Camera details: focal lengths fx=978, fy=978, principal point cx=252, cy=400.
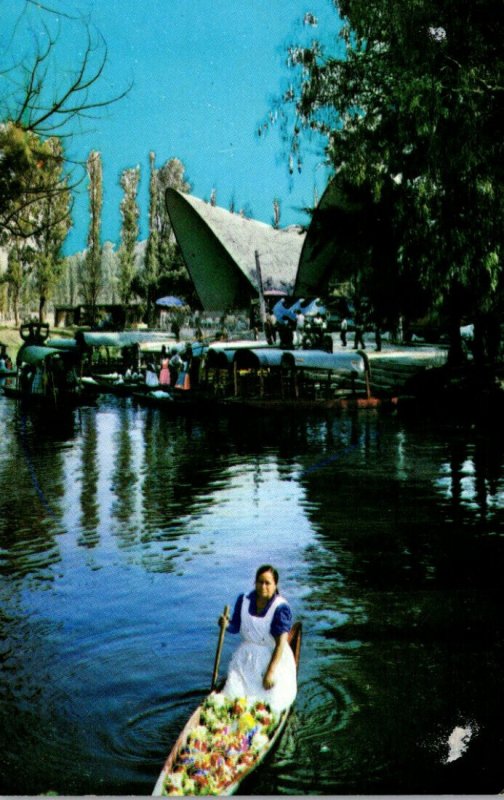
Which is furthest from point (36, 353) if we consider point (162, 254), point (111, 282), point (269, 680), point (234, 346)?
point (111, 282)

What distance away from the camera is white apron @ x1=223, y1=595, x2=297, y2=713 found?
6266 millimetres

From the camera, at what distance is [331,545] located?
39.8 feet

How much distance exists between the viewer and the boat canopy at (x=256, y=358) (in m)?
29.0

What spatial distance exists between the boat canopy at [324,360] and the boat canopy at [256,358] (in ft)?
1.36

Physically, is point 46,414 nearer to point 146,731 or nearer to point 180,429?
point 180,429

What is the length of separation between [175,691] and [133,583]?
3.01 m

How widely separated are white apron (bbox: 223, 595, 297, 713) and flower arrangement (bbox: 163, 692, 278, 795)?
0.07 m

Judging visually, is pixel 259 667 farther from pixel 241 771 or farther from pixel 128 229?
pixel 128 229

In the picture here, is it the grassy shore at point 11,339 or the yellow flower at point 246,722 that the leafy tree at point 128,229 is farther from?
the yellow flower at point 246,722

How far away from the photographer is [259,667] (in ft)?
20.9

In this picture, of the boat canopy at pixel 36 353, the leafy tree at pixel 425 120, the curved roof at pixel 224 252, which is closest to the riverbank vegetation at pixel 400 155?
the leafy tree at pixel 425 120

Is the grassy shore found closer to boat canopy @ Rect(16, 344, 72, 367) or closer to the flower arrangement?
boat canopy @ Rect(16, 344, 72, 367)

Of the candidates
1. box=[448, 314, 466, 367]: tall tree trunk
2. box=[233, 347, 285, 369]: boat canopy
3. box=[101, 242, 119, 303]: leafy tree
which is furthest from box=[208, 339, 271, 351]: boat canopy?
box=[101, 242, 119, 303]: leafy tree

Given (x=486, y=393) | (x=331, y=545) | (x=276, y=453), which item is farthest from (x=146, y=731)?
(x=486, y=393)
